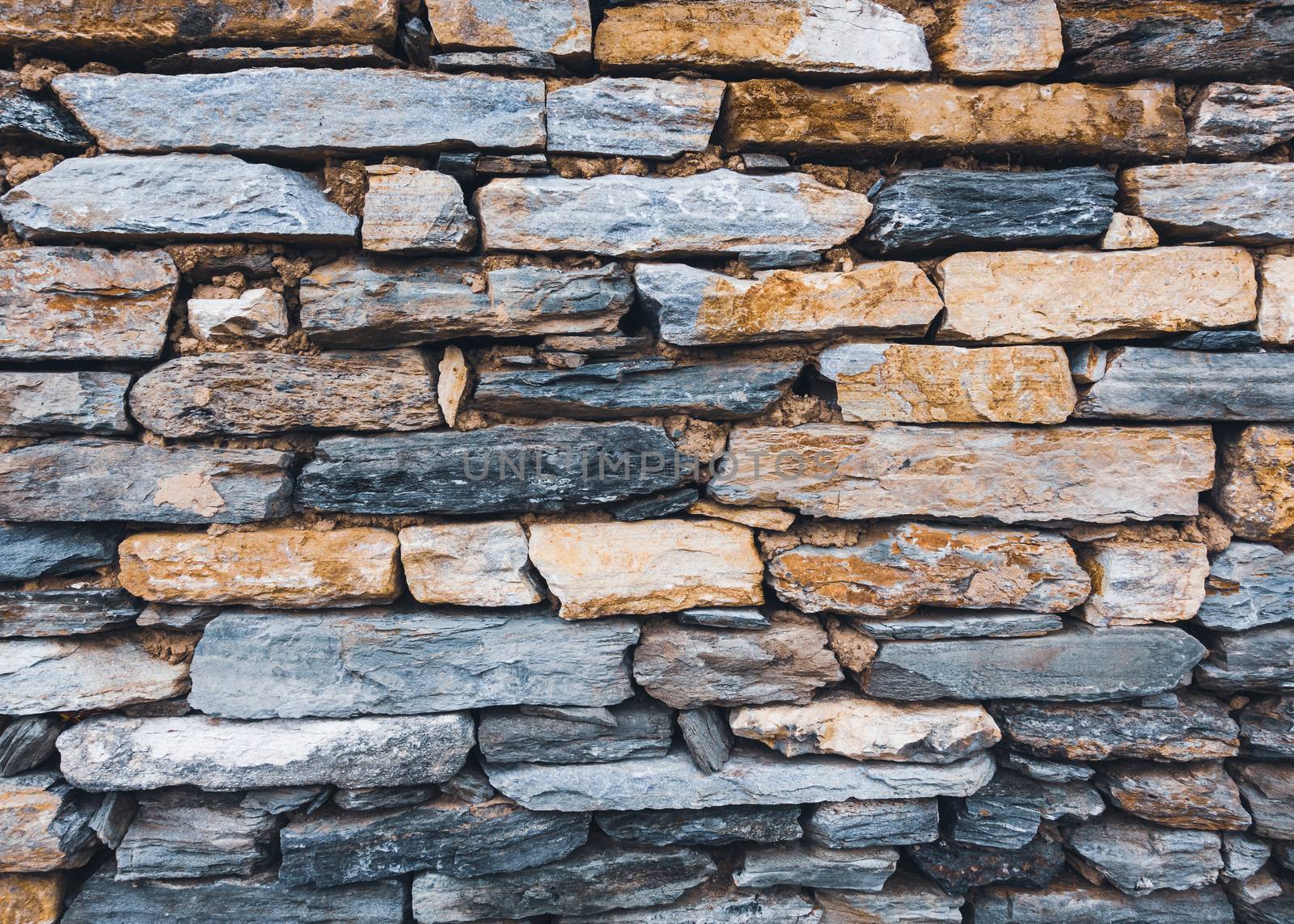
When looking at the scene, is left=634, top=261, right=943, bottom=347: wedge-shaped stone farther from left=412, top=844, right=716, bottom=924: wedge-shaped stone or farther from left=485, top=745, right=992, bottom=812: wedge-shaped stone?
left=412, top=844, right=716, bottom=924: wedge-shaped stone

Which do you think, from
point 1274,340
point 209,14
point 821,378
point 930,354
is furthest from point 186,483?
point 1274,340

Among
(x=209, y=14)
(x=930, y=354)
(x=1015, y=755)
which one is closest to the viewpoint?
(x=209, y=14)

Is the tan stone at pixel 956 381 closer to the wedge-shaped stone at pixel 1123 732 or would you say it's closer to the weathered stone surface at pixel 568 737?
the wedge-shaped stone at pixel 1123 732

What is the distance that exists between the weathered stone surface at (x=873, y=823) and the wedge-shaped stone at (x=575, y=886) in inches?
14.5

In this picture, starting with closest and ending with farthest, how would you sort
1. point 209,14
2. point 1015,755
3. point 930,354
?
point 209,14, point 930,354, point 1015,755

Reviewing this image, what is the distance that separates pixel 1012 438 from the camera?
1774 mm

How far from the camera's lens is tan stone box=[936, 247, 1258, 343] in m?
1.74

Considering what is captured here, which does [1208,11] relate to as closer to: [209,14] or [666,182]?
[666,182]

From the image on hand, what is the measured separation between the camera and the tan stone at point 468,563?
178 centimetres

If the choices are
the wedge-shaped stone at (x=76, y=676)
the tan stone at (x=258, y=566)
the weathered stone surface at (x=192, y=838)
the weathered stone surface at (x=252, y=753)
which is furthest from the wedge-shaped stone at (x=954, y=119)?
the weathered stone surface at (x=192, y=838)

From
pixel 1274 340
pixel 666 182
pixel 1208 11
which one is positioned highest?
pixel 1208 11

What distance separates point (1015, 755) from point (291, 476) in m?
2.27

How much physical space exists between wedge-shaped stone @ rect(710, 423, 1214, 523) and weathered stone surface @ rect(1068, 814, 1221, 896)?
1.02m

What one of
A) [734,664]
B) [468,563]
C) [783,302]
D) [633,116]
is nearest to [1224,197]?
[783,302]
